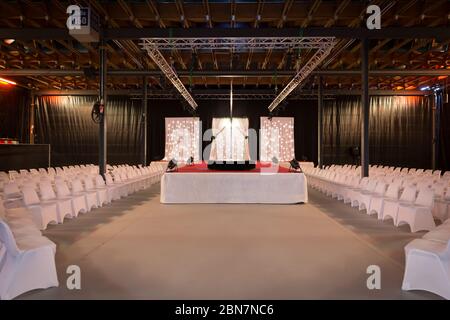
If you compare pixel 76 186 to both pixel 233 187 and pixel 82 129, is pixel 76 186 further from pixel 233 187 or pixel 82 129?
pixel 82 129

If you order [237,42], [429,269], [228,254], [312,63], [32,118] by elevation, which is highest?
[237,42]

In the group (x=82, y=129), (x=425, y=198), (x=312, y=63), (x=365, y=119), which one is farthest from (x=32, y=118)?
(x=425, y=198)

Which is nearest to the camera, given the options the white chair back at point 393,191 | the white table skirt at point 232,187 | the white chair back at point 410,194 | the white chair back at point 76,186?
the white chair back at point 410,194

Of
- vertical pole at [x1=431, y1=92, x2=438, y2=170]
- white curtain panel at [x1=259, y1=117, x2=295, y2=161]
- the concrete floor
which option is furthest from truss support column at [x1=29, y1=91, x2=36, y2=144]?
vertical pole at [x1=431, y1=92, x2=438, y2=170]

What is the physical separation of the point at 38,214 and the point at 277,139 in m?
A: 18.5

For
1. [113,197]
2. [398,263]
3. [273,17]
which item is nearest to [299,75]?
[273,17]

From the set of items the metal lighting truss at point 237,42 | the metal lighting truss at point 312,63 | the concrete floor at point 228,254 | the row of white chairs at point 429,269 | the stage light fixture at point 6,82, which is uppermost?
the stage light fixture at point 6,82

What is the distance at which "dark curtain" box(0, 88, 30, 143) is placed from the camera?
20156 millimetres

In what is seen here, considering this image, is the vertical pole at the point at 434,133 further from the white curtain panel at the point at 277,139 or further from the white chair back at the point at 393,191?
the white chair back at the point at 393,191

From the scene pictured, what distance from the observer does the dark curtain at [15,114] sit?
20156mm

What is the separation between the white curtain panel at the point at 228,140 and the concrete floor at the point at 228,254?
48.5 feet

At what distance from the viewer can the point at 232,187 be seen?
1007cm

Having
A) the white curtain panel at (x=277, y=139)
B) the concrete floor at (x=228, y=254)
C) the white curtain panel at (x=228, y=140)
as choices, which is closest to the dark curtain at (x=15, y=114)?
the white curtain panel at (x=228, y=140)

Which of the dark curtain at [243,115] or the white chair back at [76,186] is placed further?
the dark curtain at [243,115]
